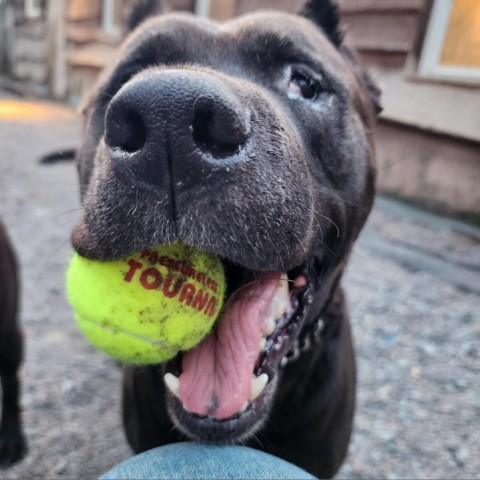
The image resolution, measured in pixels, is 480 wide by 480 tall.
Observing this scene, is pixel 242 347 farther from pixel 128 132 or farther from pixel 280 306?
pixel 128 132

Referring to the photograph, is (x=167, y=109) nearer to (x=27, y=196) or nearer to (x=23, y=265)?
(x=23, y=265)

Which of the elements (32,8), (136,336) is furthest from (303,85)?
(32,8)

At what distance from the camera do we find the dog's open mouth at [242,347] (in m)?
1.44

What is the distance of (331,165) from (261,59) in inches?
16.0

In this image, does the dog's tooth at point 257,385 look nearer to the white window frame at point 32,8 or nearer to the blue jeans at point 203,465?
the blue jeans at point 203,465

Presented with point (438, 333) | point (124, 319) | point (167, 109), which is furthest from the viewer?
point (438, 333)

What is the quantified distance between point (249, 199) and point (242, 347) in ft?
1.67

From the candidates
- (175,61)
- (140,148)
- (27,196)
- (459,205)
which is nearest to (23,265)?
(27,196)

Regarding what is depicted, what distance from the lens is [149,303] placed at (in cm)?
137

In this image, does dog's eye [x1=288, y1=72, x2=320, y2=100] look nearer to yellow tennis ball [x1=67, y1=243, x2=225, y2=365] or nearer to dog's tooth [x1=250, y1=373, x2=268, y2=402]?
yellow tennis ball [x1=67, y1=243, x2=225, y2=365]

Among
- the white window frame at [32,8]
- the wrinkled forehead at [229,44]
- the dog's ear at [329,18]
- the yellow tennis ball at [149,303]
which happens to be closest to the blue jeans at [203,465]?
the yellow tennis ball at [149,303]

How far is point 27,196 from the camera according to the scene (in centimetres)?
542

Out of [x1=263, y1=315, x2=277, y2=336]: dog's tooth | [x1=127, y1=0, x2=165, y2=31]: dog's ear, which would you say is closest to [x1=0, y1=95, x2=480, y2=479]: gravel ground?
[x1=127, y1=0, x2=165, y2=31]: dog's ear

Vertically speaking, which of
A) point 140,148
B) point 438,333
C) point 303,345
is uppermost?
point 140,148
